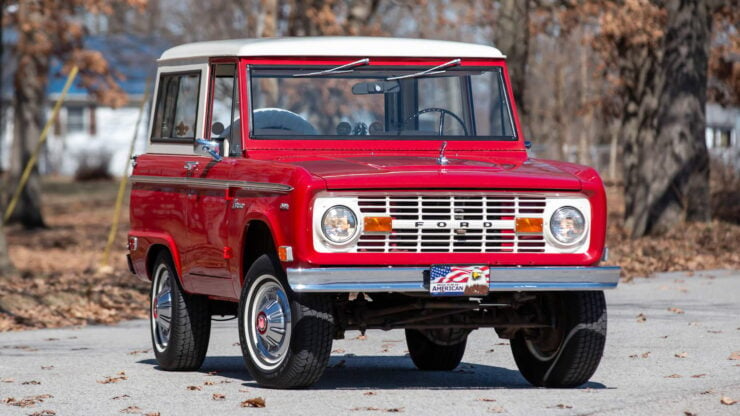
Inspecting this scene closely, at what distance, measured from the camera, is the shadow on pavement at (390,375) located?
9617 millimetres

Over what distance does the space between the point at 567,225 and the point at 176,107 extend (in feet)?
11.6

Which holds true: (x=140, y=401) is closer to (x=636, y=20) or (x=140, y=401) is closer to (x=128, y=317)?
(x=128, y=317)

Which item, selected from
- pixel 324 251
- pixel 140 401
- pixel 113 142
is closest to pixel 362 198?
pixel 324 251

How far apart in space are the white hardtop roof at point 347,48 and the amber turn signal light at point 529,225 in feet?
6.28

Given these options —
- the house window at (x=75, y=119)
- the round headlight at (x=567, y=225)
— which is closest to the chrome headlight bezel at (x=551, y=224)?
the round headlight at (x=567, y=225)

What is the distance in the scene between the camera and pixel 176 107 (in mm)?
11156

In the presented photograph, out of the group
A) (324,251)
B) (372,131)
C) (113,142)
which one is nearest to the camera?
(324,251)

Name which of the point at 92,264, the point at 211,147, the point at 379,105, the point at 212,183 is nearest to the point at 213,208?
the point at 212,183

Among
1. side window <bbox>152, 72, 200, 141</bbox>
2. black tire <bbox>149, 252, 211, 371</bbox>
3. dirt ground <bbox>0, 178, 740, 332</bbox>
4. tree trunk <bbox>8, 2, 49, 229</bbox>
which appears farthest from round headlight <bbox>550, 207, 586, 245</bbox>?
tree trunk <bbox>8, 2, 49, 229</bbox>

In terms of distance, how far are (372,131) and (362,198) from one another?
64.5 inches

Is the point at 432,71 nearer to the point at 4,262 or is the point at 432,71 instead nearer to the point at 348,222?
the point at 348,222

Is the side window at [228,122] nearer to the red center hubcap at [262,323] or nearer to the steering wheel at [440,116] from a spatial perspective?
the steering wheel at [440,116]

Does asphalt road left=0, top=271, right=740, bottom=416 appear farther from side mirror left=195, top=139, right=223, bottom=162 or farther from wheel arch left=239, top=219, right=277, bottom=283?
side mirror left=195, top=139, right=223, bottom=162

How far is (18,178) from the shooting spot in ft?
117
